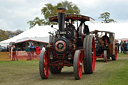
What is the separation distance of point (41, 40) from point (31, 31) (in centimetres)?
414

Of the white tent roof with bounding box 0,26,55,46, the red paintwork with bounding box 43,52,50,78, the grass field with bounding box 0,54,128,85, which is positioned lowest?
the grass field with bounding box 0,54,128,85

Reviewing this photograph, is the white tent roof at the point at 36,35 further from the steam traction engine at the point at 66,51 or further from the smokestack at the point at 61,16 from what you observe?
the smokestack at the point at 61,16

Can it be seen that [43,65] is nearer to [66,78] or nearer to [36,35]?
[66,78]

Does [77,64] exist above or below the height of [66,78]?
above

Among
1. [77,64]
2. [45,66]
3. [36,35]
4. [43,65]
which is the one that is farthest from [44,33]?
[77,64]

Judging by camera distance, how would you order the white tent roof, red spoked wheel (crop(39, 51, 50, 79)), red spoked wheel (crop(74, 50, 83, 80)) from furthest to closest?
the white tent roof < red spoked wheel (crop(39, 51, 50, 79)) < red spoked wheel (crop(74, 50, 83, 80))

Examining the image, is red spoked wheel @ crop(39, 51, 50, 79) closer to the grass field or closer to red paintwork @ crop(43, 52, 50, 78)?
red paintwork @ crop(43, 52, 50, 78)

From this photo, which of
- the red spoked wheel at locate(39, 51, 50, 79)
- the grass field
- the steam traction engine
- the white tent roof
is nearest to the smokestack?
the steam traction engine

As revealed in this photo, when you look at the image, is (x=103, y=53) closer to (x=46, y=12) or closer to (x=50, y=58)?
(x=50, y=58)

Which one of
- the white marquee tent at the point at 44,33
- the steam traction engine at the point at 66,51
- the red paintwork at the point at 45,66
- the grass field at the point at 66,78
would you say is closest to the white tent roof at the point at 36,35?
the white marquee tent at the point at 44,33

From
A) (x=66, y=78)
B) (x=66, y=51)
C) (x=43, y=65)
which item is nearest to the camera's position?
(x=43, y=65)

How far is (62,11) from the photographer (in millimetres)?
9000

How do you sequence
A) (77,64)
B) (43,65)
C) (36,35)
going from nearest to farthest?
(77,64), (43,65), (36,35)

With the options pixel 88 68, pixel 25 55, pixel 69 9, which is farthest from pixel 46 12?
pixel 88 68
